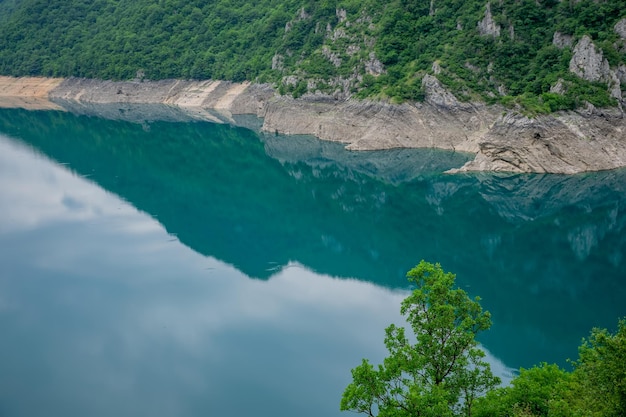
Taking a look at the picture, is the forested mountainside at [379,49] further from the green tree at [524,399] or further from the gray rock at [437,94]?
the green tree at [524,399]

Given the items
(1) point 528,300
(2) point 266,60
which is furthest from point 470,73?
(2) point 266,60

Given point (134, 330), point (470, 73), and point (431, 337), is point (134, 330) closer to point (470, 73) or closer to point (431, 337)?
point (431, 337)

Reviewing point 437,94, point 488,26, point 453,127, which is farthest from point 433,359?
point 488,26

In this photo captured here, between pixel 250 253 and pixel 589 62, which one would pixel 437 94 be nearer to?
pixel 589 62

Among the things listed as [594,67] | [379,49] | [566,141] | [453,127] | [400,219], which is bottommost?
[400,219]

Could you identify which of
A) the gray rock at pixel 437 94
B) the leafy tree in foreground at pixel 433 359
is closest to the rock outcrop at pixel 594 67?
the gray rock at pixel 437 94

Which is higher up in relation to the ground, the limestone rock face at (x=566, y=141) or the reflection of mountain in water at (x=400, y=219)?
the limestone rock face at (x=566, y=141)

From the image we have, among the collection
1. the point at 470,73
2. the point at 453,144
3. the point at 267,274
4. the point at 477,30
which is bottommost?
the point at 267,274
